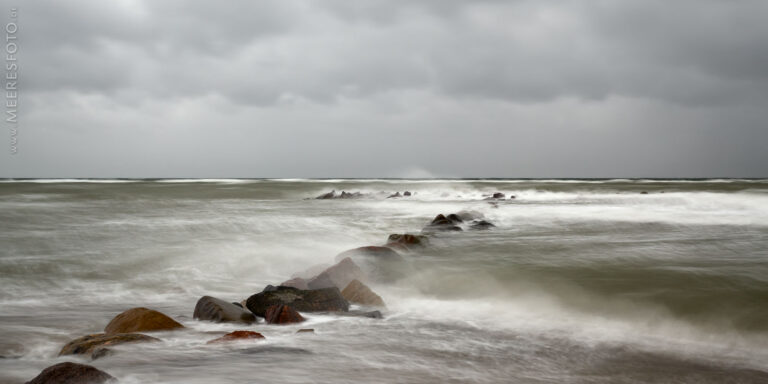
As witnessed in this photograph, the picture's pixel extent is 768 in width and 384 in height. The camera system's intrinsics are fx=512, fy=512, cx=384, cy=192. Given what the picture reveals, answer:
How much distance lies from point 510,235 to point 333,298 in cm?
649

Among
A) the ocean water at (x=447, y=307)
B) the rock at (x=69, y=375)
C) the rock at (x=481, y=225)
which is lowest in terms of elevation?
the ocean water at (x=447, y=307)

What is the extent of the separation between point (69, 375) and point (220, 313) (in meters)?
1.72

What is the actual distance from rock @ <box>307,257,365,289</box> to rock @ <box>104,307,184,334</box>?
1734 millimetres

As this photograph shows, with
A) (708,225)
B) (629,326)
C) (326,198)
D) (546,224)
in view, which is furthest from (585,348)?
(326,198)

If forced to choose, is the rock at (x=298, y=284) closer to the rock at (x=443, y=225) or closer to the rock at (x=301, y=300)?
the rock at (x=301, y=300)

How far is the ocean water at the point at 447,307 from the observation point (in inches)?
119

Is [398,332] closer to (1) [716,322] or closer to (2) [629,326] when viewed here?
(2) [629,326]

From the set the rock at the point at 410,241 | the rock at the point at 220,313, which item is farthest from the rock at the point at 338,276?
the rock at the point at 410,241

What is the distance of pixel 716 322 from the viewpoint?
14.0 ft

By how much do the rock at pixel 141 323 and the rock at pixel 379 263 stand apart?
8.58 ft

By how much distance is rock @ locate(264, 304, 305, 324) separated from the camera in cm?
404

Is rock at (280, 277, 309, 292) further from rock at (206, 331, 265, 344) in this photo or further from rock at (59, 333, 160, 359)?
rock at (59, 333, 160, 359)

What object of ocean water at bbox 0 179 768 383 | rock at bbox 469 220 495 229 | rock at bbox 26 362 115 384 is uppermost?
rock at bbox 26 362 115 384

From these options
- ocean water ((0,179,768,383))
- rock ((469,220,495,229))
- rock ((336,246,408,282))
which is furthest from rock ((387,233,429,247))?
rock ((469,220,495,229))
